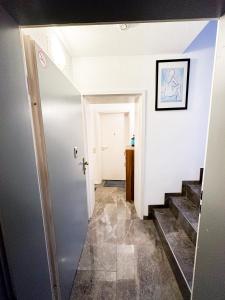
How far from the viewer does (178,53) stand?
184 centimetres

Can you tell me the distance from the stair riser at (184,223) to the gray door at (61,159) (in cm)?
121

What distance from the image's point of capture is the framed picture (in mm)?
1870

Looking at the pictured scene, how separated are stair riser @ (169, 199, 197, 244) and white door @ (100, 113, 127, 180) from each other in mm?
2047

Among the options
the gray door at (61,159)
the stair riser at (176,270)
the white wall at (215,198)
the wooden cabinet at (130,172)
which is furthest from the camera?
the wooden cabinet at (130,172)

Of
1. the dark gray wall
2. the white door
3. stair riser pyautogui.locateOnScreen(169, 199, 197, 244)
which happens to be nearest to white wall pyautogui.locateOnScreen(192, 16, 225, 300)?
stair riser pyautogui.locateOnScreen(169, 199, 197, 244)

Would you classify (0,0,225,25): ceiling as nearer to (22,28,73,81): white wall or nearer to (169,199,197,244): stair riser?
(22,28,73,81): white wall

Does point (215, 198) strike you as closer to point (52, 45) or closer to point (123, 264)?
point (123, 264)

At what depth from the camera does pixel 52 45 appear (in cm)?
131

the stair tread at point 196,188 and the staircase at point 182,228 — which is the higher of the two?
the stair tread at point 196,188

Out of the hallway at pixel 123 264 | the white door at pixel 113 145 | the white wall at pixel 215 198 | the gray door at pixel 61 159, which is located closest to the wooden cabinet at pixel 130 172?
the hallway at pixel 123 264

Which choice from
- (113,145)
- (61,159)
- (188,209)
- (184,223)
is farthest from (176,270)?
(113,145)

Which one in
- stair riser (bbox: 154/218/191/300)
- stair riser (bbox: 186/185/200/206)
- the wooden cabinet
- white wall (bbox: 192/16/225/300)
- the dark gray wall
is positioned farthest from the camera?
the wooden cabinet

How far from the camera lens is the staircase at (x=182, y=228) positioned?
1299mm

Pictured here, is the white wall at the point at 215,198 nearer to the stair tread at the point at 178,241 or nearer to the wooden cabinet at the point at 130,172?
the stair tread at the point at 178,241
